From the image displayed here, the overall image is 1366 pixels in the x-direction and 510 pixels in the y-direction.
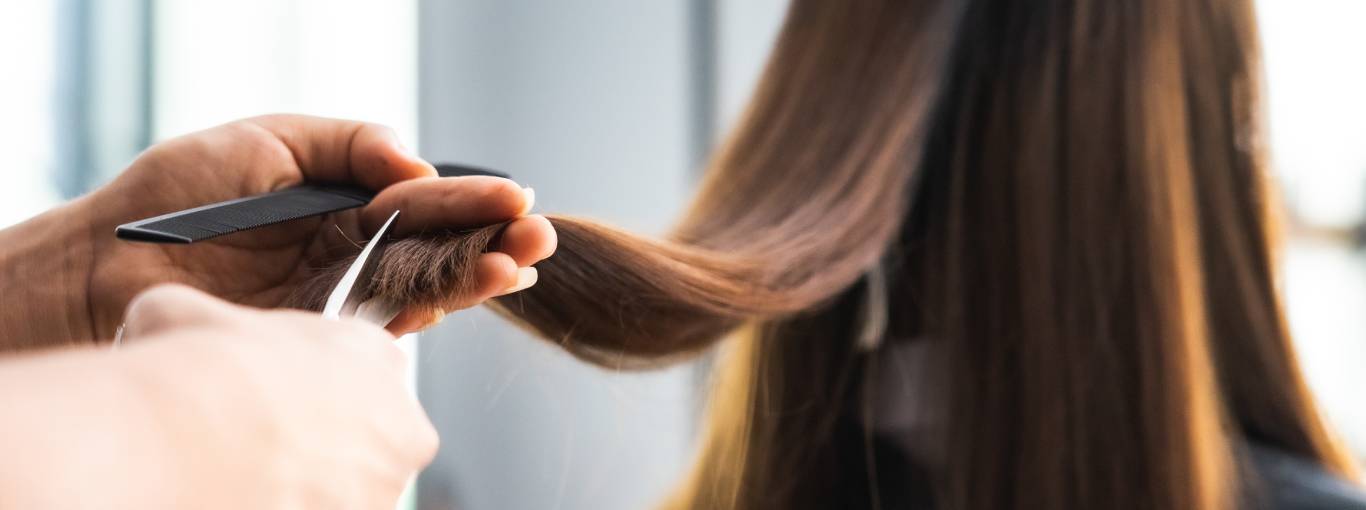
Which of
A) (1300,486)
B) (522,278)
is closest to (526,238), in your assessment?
(522,278)

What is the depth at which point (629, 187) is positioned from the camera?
1406mm

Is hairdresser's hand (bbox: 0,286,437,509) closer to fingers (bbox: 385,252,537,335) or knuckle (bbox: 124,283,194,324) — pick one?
knuckle (bbox: 124,283,194,324)

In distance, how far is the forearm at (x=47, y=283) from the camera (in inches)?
22.3

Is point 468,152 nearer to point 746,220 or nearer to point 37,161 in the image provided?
point 37,161

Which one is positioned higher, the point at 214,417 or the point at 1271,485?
the point at 214,417

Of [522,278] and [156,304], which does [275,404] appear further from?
[522,278]

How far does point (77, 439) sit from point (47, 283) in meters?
0.47

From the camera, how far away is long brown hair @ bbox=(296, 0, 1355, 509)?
0.64 metres

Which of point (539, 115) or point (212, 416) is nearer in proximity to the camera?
point (212, 416)

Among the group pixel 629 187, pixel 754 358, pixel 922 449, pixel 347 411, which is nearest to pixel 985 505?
pixel 922 449

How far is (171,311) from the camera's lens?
24cm

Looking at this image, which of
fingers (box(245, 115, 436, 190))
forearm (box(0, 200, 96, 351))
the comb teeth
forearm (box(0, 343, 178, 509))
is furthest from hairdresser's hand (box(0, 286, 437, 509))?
forearm (box(0, 200, 96, 351))

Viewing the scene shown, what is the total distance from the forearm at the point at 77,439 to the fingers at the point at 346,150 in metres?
0.34

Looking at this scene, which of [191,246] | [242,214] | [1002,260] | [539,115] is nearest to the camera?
[242,214]
